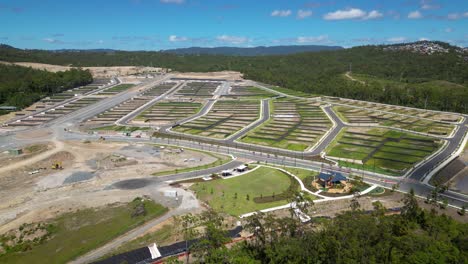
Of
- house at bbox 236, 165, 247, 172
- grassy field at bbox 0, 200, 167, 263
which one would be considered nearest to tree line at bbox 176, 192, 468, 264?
grassy field at bbox 0, 200, 167, 263

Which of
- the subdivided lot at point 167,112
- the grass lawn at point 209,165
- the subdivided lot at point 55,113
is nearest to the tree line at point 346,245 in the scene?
the grass lawn at point 209,165

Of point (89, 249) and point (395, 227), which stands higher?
point (395, 227)

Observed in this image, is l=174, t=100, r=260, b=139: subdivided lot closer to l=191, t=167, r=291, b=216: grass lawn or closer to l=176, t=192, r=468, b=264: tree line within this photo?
l=191, t=167, r=291, b=216: grass lawn

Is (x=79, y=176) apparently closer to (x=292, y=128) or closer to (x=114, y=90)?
(x=292, y=128)

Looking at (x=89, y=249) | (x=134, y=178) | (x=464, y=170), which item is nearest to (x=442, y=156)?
(x=464, y=170)

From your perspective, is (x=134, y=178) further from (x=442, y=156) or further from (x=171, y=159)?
(x=442, y=156)
